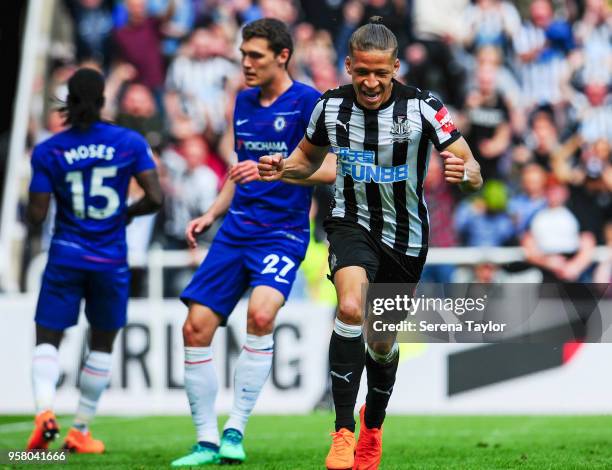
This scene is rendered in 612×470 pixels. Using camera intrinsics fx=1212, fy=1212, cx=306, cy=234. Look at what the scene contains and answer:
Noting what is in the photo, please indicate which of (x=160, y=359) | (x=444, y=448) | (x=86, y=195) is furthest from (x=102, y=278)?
(x=160, y=359)

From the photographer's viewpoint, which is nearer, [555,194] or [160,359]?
[160,359]

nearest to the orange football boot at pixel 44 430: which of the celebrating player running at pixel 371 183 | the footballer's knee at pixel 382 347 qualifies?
the celebrating player running at pixel 371 183

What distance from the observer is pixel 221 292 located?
7.59m

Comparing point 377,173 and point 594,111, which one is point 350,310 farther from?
point 594,111

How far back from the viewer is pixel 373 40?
6203 mm

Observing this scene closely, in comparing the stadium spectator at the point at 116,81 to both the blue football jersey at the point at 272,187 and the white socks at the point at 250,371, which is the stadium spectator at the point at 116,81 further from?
the white socks at the point at 250,371

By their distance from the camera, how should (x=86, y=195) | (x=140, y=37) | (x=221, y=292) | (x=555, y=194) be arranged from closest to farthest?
(x=221, y=292)
(x=86, y=195)
(x=555, y=194)
(x=140, y=37)

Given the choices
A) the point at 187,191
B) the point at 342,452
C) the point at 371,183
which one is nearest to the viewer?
the point at 342,452

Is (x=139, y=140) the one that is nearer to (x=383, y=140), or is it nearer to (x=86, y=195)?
(x=86, y=195)

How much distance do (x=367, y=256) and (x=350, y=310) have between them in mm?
384

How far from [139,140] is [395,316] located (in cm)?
268

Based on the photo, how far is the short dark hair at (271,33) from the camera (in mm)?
7656

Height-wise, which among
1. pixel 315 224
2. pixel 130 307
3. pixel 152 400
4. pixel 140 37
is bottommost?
pixel 152 400

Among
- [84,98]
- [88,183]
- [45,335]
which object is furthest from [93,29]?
[45,335]
